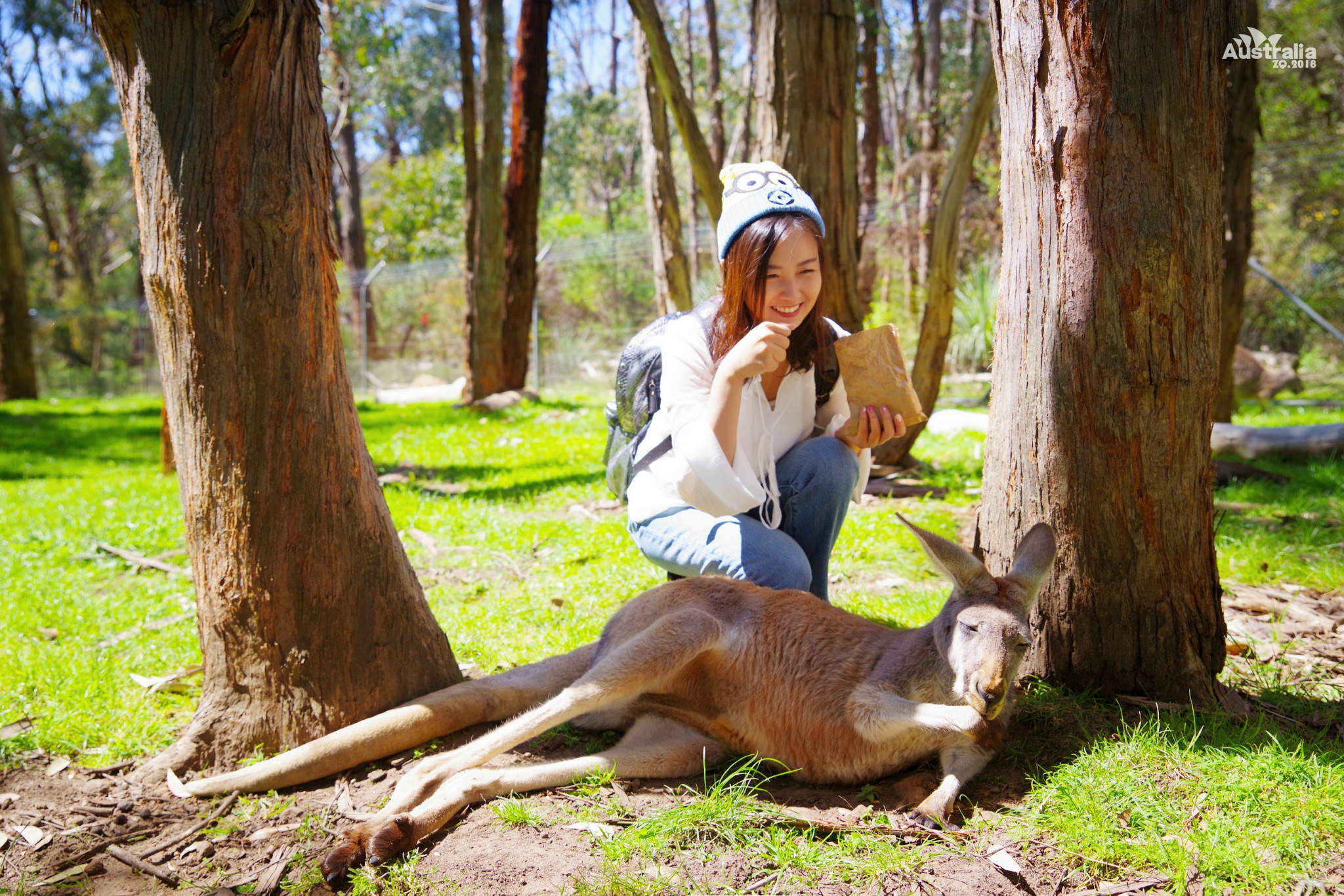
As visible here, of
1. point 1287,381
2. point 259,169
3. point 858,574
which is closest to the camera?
point 259,169

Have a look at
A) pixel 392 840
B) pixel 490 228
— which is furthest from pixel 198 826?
pixel 490 228

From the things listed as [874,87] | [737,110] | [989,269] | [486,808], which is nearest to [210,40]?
[486,808]

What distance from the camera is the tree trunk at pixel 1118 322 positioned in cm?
271

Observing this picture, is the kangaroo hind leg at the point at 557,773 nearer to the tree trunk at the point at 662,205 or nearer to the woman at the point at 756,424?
the woman at the point at 756,424

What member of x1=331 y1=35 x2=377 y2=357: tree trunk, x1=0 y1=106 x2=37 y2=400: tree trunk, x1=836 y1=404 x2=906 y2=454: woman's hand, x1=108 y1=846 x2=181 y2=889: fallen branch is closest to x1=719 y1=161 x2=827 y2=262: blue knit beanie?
x1=836 y1=404 x2=906 y2=454: woman's hand

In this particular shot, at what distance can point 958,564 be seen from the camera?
8.96ft

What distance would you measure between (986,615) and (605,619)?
2.03m

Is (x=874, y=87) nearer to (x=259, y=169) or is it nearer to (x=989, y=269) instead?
(x=989, y=269)

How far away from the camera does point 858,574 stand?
15.5 feet

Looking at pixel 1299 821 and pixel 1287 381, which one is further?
pixel 1287 381

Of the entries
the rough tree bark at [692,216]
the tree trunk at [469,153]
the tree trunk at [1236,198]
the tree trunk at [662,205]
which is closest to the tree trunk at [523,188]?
the tree trunk at [469,153]

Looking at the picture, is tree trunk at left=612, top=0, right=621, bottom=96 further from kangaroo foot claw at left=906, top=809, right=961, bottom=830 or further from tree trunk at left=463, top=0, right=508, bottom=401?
kangaroo foot claw at left=906, top=809, right=961, bottom=830

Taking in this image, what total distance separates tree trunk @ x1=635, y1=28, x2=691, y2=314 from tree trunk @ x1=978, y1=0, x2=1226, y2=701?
217 inches

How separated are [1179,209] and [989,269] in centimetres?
1215
